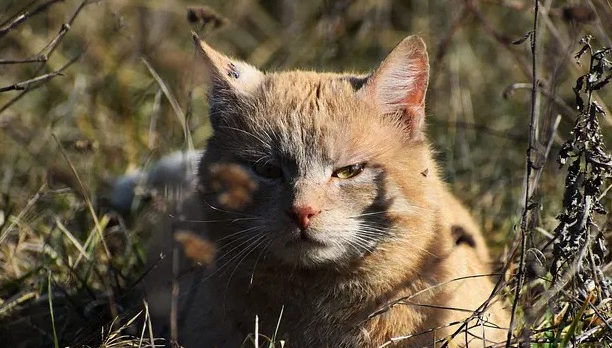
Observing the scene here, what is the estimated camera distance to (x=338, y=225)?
2.56 m

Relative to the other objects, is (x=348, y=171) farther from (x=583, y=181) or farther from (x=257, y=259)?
(x=583, y=181)

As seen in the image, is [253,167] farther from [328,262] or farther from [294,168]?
[328,262]

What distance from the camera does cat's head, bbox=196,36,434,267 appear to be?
102 inches

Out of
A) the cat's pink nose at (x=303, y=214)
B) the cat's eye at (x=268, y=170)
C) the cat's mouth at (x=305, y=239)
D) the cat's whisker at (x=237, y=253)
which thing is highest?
the cat's eye at (x=268, y=170)

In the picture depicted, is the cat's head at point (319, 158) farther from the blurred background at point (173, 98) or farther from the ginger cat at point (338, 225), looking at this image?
the blurred background at point (173, 98)

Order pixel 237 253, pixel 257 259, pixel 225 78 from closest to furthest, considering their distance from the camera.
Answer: pixel 257 259 < pixel 237 253 < pixel 225 78

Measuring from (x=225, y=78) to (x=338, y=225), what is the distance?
73cm

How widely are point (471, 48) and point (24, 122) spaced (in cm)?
319

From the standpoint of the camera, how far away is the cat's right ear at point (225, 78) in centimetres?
293

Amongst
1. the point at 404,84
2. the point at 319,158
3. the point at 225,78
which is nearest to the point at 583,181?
the point at 404,84

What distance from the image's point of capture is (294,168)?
266cm

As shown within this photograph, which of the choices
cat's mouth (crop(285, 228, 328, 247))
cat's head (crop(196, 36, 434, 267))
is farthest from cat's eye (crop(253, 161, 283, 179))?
cat's mouth (crop(285, 228, 328, 247))

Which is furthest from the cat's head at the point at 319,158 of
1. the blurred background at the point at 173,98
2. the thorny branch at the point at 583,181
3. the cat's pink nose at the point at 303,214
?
the thorny branch at the point at 583,181

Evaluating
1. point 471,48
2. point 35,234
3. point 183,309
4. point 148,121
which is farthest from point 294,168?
point 471,48
